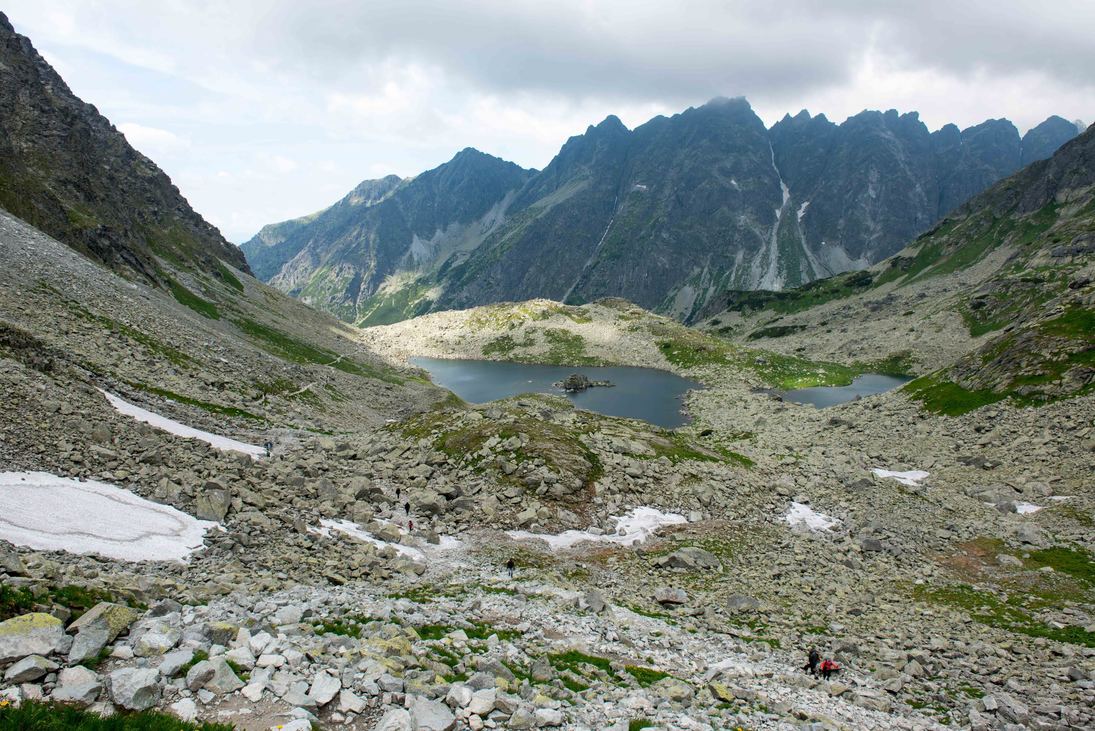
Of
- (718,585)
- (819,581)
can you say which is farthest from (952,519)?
(718,585)

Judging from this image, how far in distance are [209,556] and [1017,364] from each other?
3579 inches

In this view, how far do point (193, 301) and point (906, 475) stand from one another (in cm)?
10993

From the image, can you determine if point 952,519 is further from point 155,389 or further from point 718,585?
point 155,389

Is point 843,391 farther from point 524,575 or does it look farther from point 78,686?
point 78,686

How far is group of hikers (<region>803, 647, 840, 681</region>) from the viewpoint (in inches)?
840

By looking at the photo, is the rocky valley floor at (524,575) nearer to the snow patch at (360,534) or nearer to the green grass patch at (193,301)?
the snow patch at (360,534)

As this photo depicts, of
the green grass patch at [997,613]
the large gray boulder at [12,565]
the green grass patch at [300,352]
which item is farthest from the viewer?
the green grass patch at [300,352]

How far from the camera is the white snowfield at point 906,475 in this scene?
58.4 m

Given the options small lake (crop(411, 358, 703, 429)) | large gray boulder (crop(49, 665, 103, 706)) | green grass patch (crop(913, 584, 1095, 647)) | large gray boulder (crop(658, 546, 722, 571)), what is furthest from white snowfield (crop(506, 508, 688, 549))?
small lake (crop(411, 358, 703, 429))

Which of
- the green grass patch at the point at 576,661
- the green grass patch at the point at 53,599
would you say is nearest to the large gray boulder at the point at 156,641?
the green grass patch at the point at 53,599

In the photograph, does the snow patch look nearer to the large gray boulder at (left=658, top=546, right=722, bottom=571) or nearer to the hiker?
the large gray boulder at (left=658, top=546, right=722, bottom=571)

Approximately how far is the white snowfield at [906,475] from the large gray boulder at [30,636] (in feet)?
210

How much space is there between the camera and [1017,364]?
75250mm

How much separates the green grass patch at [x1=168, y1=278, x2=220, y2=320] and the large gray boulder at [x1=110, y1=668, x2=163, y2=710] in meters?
100
